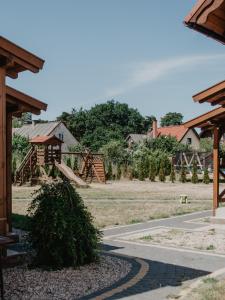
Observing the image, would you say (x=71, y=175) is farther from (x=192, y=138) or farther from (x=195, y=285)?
(x=192, y=138)

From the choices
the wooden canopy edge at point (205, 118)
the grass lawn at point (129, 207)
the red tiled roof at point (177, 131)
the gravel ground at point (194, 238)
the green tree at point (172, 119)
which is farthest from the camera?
the green tree at point (172, 119)

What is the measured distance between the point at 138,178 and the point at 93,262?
29.4 m

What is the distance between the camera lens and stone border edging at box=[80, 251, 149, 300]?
6098 mm

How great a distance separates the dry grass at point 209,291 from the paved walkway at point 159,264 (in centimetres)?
32

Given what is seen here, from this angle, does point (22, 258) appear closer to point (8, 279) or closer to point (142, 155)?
point (8, 279)

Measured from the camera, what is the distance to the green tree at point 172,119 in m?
120

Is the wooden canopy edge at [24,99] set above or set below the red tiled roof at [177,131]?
below

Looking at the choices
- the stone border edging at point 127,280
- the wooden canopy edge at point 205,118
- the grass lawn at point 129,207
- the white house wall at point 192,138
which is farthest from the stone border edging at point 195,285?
the white house wall at point 192,138

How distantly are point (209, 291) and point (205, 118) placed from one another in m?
7.73

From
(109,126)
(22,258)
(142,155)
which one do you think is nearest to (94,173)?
(142,155)

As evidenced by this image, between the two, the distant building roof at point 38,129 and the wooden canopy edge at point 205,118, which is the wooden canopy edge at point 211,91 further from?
the distant building roof at point 38,129

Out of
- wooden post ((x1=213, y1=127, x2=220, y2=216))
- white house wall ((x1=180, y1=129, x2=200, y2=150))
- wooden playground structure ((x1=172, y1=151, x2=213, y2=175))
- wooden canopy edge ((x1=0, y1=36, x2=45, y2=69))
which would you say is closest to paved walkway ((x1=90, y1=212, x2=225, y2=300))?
wooden post ((x1=213, y1=127, x2=220, y2=216))

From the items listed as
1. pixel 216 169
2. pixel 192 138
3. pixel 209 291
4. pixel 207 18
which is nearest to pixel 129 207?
pixel 216 169

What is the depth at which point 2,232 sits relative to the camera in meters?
7.20
